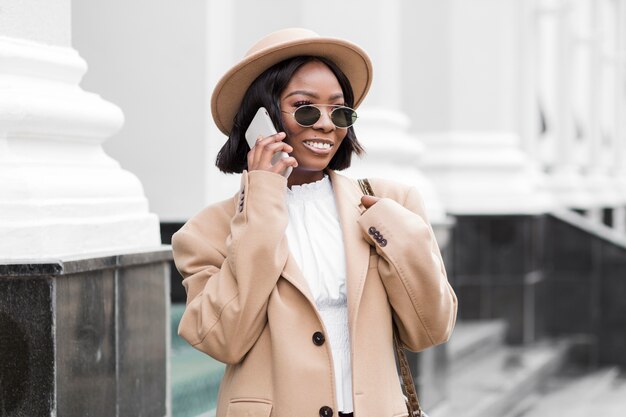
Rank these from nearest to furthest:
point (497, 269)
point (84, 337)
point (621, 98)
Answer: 1. point (84, 337)
2. point (497, 269)
3. point (621, 98)

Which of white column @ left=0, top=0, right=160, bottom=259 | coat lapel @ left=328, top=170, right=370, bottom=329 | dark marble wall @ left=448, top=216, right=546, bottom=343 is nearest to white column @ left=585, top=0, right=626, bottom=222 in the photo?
dark marble wall @ left=448, top=216, right=546, bottom=343

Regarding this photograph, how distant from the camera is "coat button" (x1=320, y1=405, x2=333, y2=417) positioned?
242cm

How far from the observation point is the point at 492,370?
323 inches

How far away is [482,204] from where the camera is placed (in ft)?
31.1

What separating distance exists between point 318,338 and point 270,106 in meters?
0.61

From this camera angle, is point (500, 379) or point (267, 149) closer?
point (267, 149)

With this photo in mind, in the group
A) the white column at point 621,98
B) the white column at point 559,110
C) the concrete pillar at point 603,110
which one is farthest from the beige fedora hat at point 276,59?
the white column at point 621,98

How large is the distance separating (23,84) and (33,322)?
92cm

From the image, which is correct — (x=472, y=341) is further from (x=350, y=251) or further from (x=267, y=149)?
(x=267, y=149)

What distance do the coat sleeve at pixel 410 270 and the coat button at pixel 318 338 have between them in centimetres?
22

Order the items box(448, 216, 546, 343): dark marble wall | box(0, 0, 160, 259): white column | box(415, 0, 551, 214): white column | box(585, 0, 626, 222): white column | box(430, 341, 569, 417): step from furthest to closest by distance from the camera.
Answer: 1. box(585, 0, 626, 222): white column
2. box(415, 0, 551, 214): white column
3. box(448, 216, 546, 343): dark marble wall
4. box(430, 341, 569, 417): step
5. box(0, 0, 160, 259): white column

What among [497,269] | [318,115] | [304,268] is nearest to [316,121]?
[318,115]

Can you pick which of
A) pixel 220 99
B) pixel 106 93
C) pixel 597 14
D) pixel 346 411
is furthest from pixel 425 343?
pixel 597 14

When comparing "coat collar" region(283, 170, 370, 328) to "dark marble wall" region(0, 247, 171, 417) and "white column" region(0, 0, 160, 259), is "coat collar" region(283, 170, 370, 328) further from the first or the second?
"white column" region(0, 0, 160, 259)
